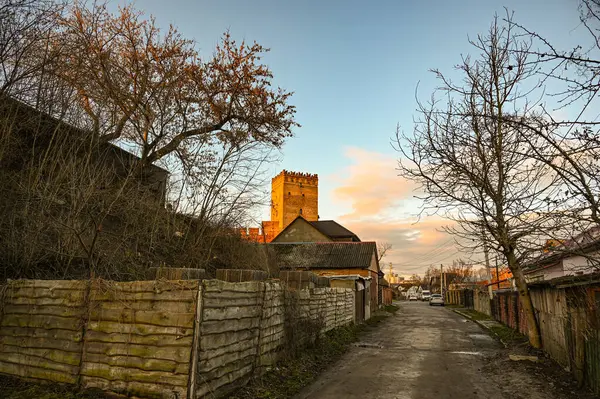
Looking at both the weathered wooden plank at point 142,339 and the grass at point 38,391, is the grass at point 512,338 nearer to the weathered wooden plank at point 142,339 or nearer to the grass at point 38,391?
the weathered wooden plank at point 142,339

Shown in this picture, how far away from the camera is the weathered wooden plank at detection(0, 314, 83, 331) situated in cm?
588

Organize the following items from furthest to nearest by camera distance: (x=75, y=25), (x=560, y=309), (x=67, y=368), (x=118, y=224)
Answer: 1. (x=75, y=25)
2. (x=118, y=224)
3. (x=560, y=309)
4. (x=67, y=368)

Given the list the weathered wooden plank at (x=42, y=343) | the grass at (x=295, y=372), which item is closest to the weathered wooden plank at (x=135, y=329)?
the weathered wooden plank at (x=42, y=343)

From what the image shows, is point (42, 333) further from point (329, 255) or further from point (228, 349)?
point (329, 255)

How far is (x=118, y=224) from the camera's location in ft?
33.2

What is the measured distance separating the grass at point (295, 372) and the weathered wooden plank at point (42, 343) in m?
2.54

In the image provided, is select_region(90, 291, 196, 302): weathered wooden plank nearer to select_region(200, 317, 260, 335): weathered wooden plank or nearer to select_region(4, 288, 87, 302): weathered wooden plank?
select_region(4, 288, 87, 302): weathered wooden plank

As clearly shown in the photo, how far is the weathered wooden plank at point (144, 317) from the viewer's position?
528cm

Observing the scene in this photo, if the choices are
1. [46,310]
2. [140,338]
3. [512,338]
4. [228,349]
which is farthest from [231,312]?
[512,338]

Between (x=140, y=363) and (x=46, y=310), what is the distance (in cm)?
205

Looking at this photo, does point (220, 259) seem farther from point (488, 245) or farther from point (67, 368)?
point (488, 245)

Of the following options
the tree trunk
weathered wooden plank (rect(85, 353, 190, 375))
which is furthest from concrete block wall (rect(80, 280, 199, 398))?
the tree trunk

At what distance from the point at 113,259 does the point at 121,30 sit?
8.79 m

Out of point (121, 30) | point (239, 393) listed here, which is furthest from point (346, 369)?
point (121, 30)
